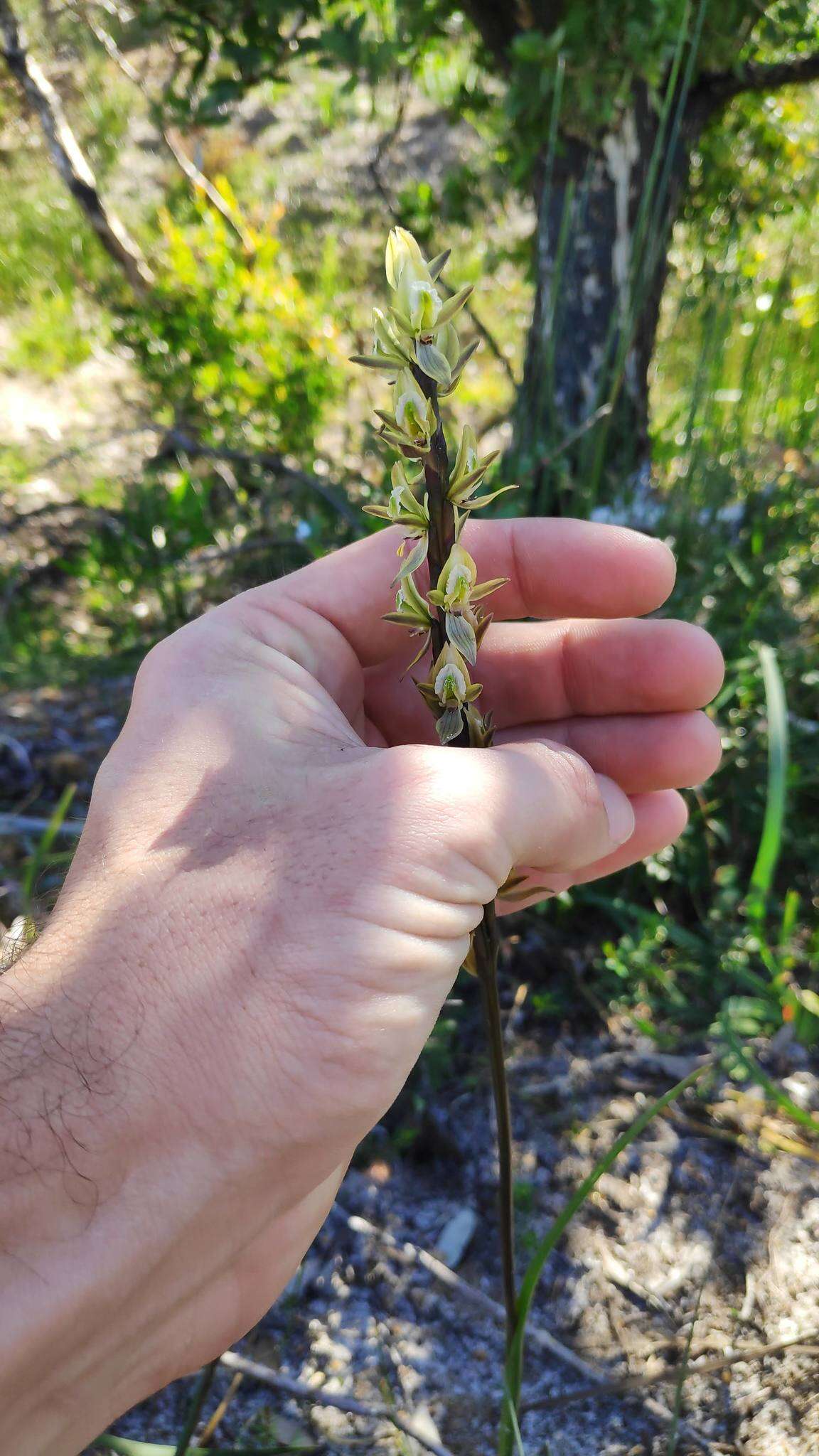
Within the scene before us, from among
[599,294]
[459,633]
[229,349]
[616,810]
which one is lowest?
[616,810]

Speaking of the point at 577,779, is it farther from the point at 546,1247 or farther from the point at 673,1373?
the point at 673,1373

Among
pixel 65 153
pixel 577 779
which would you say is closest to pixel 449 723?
pixel 577 779

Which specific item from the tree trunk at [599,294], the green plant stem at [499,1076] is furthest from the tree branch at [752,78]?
the green plant stem at [499,1076]

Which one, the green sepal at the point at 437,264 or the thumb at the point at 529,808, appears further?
the thumb at the point at 529,808

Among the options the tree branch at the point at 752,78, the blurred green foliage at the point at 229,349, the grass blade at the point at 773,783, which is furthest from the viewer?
the blurred green foliage at the point at 229,349

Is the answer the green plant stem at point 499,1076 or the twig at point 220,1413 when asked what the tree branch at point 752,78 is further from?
the twig at point 220,1413

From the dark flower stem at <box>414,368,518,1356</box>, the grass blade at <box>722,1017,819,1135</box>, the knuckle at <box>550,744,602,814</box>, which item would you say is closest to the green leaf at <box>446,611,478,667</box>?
the dark flower stem at <box>414,368,518,1356</box>

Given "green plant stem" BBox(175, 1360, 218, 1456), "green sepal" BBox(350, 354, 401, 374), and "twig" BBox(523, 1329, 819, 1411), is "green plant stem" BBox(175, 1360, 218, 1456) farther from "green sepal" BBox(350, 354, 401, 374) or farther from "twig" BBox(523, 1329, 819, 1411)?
"green sepal" BBox(350, 354, 401, 374)
